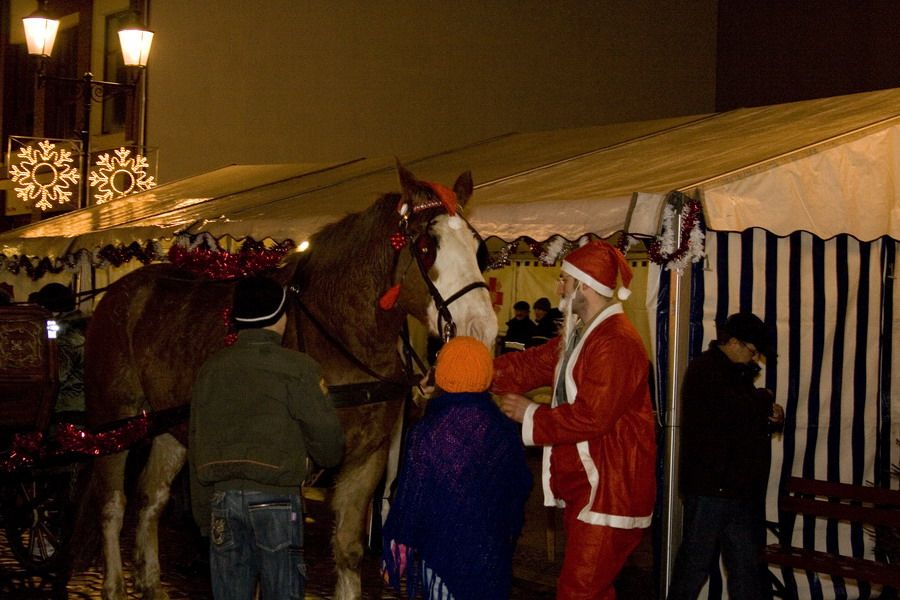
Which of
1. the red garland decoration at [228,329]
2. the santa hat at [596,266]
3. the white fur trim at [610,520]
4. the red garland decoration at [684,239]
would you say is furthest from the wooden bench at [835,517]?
the red garland decoration at [228,329]

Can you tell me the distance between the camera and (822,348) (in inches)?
290

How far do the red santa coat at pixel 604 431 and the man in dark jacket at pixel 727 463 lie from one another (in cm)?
90

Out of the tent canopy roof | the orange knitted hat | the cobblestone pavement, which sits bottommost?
the cobblestone pavement

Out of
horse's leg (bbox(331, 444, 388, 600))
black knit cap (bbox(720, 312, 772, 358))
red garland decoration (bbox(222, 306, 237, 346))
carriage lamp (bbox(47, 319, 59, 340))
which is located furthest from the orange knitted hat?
carriage lamp (bbox(47, 319, 59, 340))

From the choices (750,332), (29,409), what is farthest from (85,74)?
(750,332)

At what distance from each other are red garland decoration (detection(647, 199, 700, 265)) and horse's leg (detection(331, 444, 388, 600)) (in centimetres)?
195

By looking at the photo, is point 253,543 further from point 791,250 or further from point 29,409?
point 791,250

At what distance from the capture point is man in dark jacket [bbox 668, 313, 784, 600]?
600cm

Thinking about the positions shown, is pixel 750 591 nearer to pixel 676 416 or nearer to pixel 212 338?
pixel 676 416

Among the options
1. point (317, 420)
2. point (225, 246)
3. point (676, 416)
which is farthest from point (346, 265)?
point (225, 246)

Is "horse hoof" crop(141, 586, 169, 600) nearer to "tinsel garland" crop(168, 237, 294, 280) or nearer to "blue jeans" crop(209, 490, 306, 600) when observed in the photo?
"tinsel garland" crop(168, 237, 294, 280)

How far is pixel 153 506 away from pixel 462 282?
8.90ft

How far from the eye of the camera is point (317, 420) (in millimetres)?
4449

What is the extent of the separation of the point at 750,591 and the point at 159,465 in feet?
11.4
